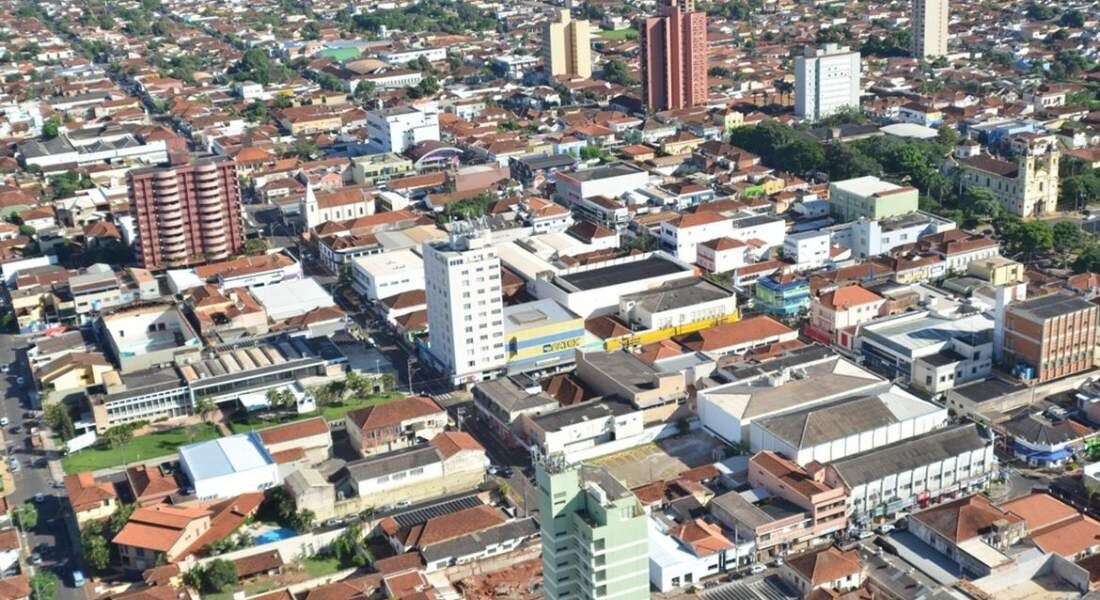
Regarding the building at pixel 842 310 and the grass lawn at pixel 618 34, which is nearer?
the building at pixel 842 310

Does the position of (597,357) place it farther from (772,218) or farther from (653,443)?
(772,218)

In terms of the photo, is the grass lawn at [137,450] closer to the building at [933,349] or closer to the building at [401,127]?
the building at [933,349]

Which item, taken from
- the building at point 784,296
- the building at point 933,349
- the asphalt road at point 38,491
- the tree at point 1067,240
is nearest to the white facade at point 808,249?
the building at point 784,296

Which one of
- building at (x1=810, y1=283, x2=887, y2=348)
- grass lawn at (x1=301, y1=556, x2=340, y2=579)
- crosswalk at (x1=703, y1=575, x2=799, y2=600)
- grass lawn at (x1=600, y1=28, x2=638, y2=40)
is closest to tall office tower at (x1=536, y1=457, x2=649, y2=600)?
crosswalk at (x1=703, y1=575, x2=799, y2=600)

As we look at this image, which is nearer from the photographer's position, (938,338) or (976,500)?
(976,500)

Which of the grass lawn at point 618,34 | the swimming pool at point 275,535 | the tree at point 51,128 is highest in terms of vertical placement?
the tree at point 51,128

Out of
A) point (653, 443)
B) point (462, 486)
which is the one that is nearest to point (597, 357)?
point (653, 443)

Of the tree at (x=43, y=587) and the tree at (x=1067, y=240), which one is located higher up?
the tree at (x=1067, y=240)
